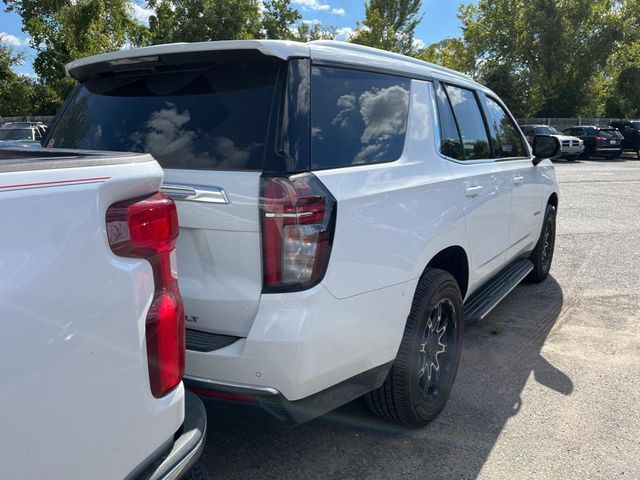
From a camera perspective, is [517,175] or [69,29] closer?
[517,175]

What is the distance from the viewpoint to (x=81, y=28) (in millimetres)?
23969

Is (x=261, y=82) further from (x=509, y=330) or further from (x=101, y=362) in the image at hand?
(x=509, y=330)

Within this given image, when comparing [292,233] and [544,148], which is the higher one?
[544,148]

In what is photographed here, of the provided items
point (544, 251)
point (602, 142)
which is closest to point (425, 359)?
point (544, 251)

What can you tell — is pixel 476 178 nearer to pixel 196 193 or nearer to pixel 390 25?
pixel 196 193

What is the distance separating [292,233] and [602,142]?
2871cm

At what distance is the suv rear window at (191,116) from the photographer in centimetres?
237

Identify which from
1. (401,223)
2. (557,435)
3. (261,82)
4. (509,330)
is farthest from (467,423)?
(261,82)

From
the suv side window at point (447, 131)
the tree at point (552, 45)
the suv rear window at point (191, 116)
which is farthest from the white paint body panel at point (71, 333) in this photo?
the tree at point (552, 45)

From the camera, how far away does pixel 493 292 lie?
425 centimetres

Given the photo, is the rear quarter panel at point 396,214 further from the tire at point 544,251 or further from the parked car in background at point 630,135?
the parked car in background at point 630,135

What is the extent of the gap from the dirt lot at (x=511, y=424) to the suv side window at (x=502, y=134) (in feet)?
4.78

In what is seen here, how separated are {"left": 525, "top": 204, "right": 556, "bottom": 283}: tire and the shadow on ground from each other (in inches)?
80.2

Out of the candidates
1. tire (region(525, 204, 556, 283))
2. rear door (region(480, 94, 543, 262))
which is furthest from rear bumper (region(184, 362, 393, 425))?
tire (region(525, 204, 556, 283))
